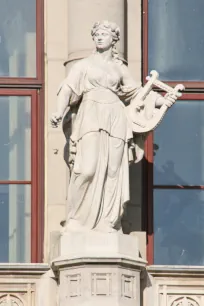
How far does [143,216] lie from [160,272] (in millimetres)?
942

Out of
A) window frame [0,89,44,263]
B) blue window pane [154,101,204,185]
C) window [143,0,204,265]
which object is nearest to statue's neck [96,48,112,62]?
window [143,0,204,265]

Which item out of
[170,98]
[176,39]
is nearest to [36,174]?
[170,98]

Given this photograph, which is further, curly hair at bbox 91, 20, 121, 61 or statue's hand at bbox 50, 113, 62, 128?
curly hair at bbox 91, 20, 121, 61

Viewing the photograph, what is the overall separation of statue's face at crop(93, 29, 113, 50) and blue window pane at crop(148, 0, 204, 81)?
133cm

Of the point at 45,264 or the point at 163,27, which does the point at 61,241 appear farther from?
the point at 163,27

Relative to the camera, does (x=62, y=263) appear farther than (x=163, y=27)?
No

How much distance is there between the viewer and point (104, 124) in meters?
30.1

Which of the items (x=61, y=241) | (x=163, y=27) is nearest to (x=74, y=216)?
(x=61, y=241)

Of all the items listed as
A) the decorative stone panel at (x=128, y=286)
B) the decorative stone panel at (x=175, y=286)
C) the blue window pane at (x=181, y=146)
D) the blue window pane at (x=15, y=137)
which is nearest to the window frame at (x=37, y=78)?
the blue window pane at (x=15, y=137)

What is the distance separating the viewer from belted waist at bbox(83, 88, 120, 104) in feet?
99.3

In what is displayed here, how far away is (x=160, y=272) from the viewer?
99.7 feet

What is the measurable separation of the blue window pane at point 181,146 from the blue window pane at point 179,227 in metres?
0.15

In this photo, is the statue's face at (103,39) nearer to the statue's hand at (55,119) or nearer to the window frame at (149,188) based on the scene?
the statue's hand at (55,119)

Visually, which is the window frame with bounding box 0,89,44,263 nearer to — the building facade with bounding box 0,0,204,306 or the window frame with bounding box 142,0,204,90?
the building facade with bounding box 0,0,204,306
